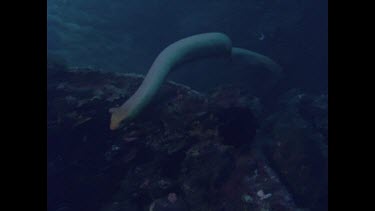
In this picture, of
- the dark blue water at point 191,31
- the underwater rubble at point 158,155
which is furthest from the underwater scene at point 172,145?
the dark blue water at point 191,31

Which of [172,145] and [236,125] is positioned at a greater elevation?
[236,125]

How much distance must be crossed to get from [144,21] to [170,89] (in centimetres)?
809

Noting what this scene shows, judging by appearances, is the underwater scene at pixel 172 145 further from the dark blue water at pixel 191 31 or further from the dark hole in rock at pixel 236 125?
the dark blue water at pixel 191 31

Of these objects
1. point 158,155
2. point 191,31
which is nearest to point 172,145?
point 158,155

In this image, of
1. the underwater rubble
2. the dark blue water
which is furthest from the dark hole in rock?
the dark blue water

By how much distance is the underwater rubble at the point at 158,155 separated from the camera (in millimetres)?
5422

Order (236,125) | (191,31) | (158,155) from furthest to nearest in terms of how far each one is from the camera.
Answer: (191,31)
(236,125)
(158,155)

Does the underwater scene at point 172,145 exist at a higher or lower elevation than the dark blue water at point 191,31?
lower

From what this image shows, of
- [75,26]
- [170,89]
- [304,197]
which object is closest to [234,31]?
[75,26]

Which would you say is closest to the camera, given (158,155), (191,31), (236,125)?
(158,155)

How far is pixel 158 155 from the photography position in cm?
578

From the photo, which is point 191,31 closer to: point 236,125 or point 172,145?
point 236,125

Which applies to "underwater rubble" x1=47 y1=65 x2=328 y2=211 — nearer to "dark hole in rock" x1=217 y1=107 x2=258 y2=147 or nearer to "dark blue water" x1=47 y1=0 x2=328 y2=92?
"dark hole in rock" x1=217 y1=107 x2=258 y2=147
